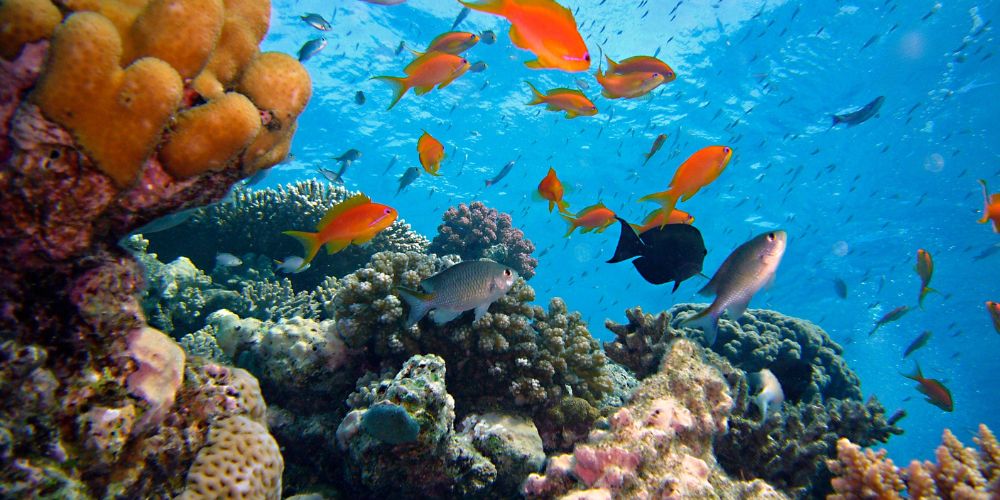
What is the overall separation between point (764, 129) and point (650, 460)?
29652 mm

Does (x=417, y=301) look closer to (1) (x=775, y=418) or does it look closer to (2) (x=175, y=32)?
(2) (x=175, y=32)

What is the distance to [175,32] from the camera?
1.69 metres

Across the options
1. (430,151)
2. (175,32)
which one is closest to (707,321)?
(175,32)

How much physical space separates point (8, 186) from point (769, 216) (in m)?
41.8

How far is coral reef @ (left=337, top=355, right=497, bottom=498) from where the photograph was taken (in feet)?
9.36

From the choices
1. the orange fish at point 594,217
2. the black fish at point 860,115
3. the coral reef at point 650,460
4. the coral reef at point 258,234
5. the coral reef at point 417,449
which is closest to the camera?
the coral reef at point 650,460

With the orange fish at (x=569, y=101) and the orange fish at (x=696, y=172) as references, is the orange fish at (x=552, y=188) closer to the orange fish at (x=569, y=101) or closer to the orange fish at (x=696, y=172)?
the orange fish at (x=569, y=101)

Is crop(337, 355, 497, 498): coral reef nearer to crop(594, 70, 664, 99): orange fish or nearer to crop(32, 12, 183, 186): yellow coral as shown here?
crop(32, 12, 183, 186): yellow coral

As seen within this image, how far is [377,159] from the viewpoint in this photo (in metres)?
33.9

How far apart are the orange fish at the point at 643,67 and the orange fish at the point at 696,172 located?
4.34 feet

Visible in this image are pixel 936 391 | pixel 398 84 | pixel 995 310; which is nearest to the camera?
pixel 398 84

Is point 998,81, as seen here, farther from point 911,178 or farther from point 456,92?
point 456,92

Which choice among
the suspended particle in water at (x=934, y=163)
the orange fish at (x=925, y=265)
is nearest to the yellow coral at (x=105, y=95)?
the orange fish at (x=925, y=265)

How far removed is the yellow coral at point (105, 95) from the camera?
149cm
